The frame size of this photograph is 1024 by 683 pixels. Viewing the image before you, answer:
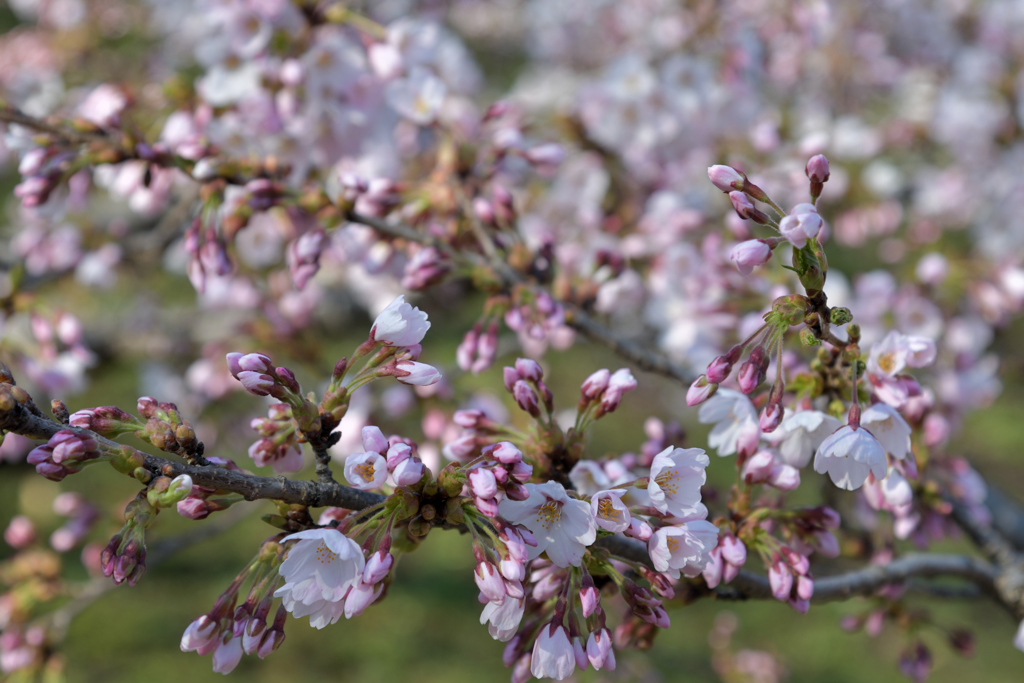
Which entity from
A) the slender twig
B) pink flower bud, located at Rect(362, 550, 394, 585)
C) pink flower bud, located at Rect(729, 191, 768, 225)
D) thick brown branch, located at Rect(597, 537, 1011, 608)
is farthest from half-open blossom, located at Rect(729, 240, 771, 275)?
the slender twig

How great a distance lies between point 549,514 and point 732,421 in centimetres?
54

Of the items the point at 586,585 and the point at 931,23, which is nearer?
the point at 586,585

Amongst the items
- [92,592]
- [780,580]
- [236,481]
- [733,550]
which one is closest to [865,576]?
[780,580]

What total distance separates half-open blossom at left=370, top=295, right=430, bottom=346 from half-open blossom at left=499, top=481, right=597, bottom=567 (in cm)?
34

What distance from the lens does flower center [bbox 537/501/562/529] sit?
1092 millimetres

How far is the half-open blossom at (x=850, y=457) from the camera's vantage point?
114 cm

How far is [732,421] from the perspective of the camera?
1.44 m

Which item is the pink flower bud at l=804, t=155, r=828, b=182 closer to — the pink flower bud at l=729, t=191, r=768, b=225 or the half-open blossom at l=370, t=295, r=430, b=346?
the pink flower bud at l=729, t=191, r=768, b=225

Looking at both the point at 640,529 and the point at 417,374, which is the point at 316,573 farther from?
the point at 640,529

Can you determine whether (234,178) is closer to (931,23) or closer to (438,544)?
(438,544)

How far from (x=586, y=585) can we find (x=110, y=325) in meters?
5.07

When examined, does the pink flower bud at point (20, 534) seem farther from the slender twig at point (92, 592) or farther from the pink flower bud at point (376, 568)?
the pink flower bud at point (376, 568)

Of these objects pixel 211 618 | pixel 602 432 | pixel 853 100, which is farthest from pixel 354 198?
pixel 853 100

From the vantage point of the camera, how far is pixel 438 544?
5137 mm
